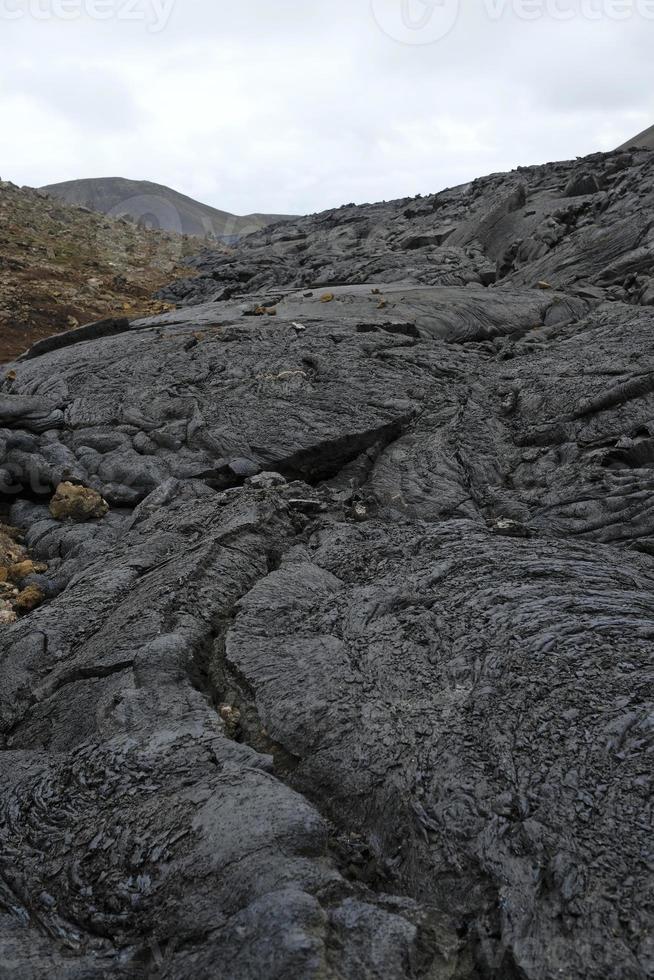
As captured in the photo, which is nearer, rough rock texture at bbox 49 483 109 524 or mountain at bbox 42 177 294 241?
rough rock texture at bbox 49 483 109 524

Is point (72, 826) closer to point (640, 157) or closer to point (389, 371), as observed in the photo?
point (389, 371)

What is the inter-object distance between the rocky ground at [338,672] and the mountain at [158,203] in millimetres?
90625

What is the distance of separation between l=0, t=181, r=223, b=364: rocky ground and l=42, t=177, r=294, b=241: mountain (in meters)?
43.9

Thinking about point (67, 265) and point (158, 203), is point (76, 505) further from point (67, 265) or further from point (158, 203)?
point (158, 203)

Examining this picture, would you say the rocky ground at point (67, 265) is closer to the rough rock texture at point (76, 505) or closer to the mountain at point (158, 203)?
the rough rock texture at point (76, 505)

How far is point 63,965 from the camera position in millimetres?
4195

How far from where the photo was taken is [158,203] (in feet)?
358

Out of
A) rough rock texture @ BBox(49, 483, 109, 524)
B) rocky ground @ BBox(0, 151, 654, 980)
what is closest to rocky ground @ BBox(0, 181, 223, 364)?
rough rock texture @ BBox(49, 483, 109, 524)

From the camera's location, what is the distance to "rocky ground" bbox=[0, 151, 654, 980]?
14.1 ft

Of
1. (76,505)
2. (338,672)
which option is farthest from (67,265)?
(338,672)

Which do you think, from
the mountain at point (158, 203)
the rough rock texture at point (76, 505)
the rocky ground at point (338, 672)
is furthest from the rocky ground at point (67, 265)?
the mountain at point (158, 203)

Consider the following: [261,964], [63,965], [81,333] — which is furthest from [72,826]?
[81,333]

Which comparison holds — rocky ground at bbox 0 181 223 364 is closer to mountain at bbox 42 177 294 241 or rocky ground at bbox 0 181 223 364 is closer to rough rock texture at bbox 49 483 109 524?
rough rock texture at bbox 49 483 109 524

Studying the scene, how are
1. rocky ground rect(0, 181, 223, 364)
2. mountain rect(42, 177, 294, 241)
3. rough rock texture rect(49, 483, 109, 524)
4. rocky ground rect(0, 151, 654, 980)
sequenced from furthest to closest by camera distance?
mountain rect(42, 177, 294, 241) → rocky ground rect(0, 181, 223, 364) → rough rock texture rect(49, 483, 109, 524) → rocky ground rect(0, 151, 654, 980)
